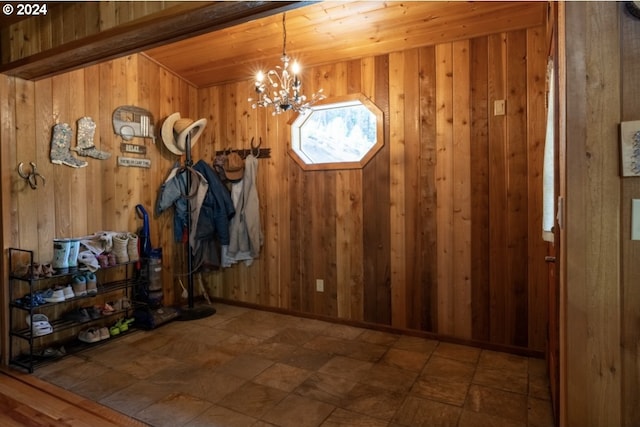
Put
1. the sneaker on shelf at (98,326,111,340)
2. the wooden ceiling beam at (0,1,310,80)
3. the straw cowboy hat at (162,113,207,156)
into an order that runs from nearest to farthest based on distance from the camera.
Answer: the wooden ceiling beam at (0,1,310,80) < the sneaker on shelf at (98,326,111,340) < the straw cowboy hat at (162,113,207,156)

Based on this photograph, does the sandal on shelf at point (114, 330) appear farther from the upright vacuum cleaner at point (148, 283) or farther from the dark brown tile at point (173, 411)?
the dark brown tile at point (173, 411)

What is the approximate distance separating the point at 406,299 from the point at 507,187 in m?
1.25

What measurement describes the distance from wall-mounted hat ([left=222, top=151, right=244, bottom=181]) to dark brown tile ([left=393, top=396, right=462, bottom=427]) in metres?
2.68

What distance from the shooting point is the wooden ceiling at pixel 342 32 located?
2.57 meters

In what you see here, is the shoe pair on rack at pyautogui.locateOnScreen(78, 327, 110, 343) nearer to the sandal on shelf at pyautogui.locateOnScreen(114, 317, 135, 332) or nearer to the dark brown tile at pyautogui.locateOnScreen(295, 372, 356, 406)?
the sandal on shelf at pyautogui.locateOnScreen(114, 317, 135, 332)

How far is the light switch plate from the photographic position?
0.96 m

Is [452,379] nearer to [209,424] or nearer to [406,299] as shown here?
[406,299]

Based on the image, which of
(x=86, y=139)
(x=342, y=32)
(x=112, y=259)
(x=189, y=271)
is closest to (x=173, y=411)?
(x=112, y=259)

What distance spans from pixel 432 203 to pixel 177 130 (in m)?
2.66

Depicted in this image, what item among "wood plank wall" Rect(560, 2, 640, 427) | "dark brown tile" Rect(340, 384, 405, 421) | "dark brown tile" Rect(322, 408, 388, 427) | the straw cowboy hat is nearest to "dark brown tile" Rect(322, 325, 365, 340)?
"dark brown tile" Rect(340, 384, 405, 421)

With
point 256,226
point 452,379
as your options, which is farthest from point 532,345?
point 256,226

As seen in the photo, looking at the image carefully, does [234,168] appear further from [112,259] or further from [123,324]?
[123,324]

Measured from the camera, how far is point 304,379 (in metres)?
2.44

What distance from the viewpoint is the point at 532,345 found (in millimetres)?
2750
